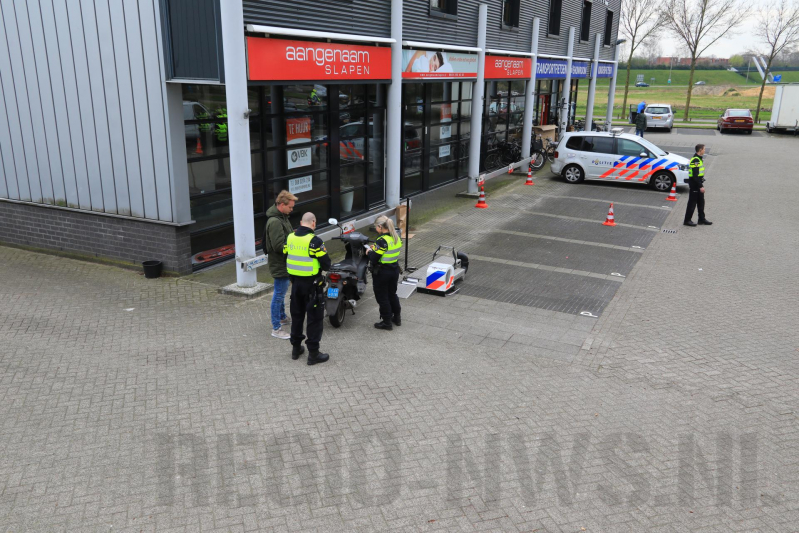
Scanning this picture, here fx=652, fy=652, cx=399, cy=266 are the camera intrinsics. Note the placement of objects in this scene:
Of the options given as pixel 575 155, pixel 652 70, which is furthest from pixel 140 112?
pixel 652 70

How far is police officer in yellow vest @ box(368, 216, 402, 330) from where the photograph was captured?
770cm

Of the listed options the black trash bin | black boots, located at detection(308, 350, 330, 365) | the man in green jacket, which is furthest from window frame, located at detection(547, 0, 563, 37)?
black boots, located at detection(308, 350, 330, 365)

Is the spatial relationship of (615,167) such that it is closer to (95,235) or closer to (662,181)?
(662,181)

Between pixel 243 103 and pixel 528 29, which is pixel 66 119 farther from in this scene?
pixel 528 29

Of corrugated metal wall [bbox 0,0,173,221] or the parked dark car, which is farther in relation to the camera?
the parked dark car

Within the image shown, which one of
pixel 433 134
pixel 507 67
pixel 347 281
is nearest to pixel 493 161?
pixel 507 67

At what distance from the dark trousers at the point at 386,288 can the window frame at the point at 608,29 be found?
83.5 ft

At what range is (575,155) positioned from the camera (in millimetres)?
19062

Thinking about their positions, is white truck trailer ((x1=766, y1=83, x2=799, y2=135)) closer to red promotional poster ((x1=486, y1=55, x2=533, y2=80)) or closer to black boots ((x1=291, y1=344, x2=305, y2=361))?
red promotional poster ((x1=486, y1=55, x2=533, y2=80))

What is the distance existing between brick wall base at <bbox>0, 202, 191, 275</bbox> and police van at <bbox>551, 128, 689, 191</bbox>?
1275cm

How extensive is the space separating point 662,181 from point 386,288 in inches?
509

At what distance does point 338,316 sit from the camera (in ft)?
26.5

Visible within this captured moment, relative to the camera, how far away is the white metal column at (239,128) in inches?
329

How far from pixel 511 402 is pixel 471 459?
113 centimetres
